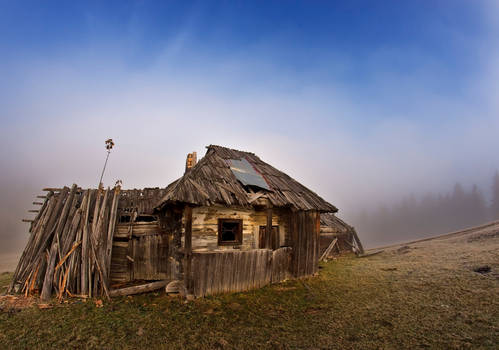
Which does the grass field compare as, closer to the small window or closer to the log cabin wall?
the log cabin wall

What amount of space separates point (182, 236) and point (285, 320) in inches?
182

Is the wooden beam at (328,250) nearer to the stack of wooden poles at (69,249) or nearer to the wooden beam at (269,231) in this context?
the wooden beam at (269,231)

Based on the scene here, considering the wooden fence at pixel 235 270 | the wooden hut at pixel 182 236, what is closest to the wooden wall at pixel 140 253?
the wooden hut at pixel 182 236

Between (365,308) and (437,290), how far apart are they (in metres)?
3.38

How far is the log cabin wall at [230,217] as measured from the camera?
8.84 m

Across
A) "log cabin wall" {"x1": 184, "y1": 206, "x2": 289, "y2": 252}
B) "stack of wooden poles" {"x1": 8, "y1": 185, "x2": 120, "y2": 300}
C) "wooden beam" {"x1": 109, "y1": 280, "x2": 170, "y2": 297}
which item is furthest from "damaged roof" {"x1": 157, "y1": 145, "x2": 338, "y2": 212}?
"wooden beam" {"x1": 109, "y1": 280, "x2": 170, "y2": 297}

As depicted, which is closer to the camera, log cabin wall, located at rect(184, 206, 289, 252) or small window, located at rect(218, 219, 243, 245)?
log cabin wall, located at rect(184, 206, 289, 252)

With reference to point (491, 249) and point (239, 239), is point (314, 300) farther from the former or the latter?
point (491, 249)

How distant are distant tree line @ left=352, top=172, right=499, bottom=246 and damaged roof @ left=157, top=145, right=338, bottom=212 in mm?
54543

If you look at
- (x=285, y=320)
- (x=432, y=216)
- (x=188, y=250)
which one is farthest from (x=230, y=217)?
(x=432, y=216)

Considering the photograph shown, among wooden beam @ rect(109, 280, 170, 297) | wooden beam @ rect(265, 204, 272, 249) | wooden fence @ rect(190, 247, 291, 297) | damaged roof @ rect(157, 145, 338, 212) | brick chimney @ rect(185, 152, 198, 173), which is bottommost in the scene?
wooden beam @ rect(109, 280, 170, 297)

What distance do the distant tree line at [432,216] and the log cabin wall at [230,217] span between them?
55.1 meters

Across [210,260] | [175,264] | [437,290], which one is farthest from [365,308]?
[175,264]

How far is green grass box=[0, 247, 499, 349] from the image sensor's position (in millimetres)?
5258
